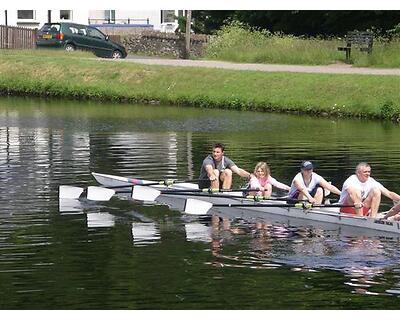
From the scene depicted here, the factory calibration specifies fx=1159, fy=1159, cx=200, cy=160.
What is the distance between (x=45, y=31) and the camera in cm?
7031

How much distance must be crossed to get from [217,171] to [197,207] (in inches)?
93.5

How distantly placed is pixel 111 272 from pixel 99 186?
9456 mm

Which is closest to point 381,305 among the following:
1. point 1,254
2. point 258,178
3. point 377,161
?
point 1,254

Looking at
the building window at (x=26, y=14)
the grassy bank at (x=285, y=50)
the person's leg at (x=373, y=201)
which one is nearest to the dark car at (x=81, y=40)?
the grassy bank at (x=285, y=50)

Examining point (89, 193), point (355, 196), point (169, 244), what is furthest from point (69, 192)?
point (355, 196)

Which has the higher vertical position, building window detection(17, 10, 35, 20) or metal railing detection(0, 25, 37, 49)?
building window detection(17, 10, 35, 20)

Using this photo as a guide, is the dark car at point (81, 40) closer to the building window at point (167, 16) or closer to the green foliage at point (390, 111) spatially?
the building window at point (167, 16)

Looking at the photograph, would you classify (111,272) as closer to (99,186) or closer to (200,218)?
(200,218)

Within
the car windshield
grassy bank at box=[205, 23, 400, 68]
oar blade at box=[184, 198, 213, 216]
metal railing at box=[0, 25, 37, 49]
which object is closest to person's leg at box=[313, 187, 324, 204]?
oar blade at box=[184, 198, 213, 216]

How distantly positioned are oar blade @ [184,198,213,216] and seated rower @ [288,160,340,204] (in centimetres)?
187

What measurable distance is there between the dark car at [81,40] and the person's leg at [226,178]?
140ft

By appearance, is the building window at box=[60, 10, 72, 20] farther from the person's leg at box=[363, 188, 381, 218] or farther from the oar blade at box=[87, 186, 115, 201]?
the person's leg at box=[363, 188, 381, 218]

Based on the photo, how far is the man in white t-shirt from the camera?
24.3 meters

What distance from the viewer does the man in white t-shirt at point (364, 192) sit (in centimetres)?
2428
